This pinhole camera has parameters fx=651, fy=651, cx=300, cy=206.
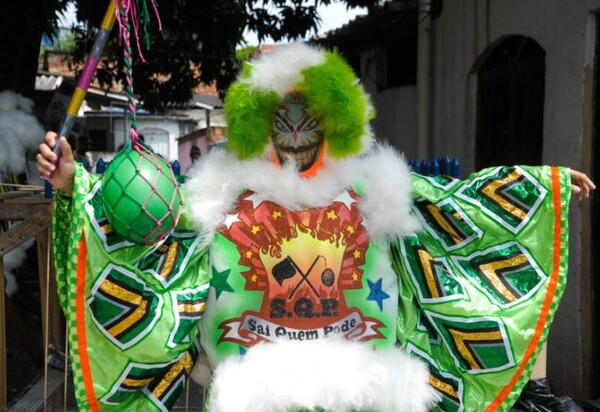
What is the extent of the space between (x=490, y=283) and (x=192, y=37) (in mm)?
6129

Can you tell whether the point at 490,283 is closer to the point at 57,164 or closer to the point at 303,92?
the point at 303,92

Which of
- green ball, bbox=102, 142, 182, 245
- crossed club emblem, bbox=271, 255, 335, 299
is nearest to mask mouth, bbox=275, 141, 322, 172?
crossed club emblem, bbox=271, 255, 335, 299

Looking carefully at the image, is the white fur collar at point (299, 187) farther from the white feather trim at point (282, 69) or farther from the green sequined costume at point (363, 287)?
the white feather trim at point (282, 69)

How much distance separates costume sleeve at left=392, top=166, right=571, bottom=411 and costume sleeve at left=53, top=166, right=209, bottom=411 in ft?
2.76

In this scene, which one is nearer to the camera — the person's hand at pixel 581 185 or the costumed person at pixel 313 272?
the costumed person at pixel 313 272

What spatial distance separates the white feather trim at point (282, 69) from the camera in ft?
7.91

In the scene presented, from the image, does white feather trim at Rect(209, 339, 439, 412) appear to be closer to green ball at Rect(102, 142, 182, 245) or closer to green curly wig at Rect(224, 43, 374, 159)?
green ball at Rect(102, 142, 182, 245)

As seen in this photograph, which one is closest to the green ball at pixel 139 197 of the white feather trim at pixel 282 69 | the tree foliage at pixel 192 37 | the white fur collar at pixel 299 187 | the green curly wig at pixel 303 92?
the white fur collar at pixel 299 187

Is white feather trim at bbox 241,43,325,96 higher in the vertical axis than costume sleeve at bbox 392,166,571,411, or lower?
higher

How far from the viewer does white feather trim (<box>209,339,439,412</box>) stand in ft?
7.36

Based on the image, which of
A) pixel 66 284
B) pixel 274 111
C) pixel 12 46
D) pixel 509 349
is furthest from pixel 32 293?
pixel 509 349

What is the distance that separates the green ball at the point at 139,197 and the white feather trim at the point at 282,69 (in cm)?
56

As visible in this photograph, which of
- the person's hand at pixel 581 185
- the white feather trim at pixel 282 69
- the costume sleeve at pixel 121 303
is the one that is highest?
the white feather trim at pixel 282 69

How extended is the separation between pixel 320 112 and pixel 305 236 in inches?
18.5
